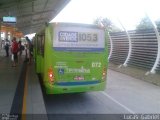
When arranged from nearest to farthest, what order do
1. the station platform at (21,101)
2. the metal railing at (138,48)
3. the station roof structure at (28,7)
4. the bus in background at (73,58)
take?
the station platform at (21,101) → the bus in background at (73,58) → the metal railing at (138,48) → the station roof structure at (28,7)

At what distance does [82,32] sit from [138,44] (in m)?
9.97

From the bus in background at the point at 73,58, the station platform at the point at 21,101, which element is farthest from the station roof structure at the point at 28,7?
the bus in background at the point at 73,58

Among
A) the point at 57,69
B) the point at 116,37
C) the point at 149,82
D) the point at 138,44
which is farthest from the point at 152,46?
the point at 57,69

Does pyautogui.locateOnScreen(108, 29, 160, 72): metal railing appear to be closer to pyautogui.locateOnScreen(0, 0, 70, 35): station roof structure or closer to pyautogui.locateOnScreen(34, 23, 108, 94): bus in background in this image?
pyautogui.locateOnScreen(0, 0, 70, 35): station roof structure

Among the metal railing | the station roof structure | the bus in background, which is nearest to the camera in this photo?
the bus in background

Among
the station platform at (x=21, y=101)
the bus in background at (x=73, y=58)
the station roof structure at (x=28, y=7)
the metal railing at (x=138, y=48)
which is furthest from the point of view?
the station roof structure at (x=28, y=7)

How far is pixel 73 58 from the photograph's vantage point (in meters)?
9.04

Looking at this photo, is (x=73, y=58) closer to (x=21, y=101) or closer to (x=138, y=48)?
A: (x=21, y=101)

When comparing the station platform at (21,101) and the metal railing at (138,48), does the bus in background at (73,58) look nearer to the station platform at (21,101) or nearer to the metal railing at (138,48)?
the station platform at (21,101)

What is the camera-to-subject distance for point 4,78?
41.8ft

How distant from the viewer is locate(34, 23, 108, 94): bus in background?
8805 mm

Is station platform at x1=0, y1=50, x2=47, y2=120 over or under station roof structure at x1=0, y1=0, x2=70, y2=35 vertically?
under

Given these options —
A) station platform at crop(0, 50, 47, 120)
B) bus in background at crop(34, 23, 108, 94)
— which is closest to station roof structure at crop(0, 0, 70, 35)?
station platform at crop(0, 50, 47, 120)

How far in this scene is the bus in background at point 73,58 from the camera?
28.9 feet
